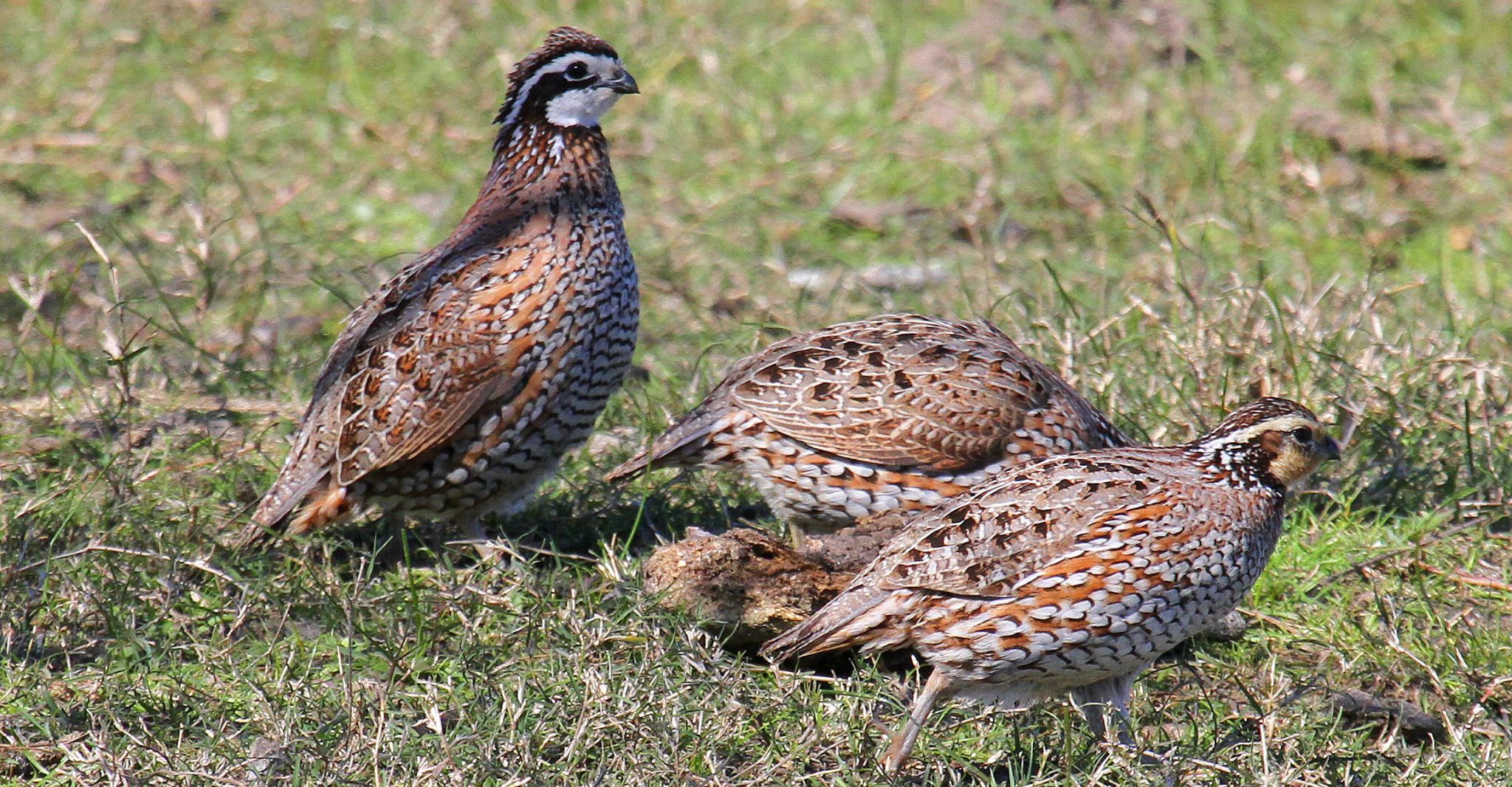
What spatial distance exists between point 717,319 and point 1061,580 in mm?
3333

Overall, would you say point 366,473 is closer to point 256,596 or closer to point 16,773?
point 256,596

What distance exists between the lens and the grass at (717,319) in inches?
179

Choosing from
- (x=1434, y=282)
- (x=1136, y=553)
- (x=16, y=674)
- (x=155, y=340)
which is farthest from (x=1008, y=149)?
(x=16, y=674)

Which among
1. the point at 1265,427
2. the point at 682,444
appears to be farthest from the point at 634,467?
the point at 1265,427

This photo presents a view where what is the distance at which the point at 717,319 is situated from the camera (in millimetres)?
7641

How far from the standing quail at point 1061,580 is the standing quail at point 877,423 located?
645 millimetres

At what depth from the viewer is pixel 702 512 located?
6.14 meters

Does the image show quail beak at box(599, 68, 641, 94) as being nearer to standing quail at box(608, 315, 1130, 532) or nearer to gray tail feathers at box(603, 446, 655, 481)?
standing quail at box(608, 315, 1130, 532)

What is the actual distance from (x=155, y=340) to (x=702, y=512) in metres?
2.38

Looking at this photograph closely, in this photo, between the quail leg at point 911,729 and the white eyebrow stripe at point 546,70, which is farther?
the white eyebrow stripe at point 546,70

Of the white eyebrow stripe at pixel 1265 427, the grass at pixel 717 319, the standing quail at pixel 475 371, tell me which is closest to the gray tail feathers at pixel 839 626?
the grass at pixel 717 319

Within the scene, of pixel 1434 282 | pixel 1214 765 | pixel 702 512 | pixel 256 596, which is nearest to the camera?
pixel 1214 765

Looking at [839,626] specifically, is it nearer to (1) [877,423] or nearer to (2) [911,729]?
(2) [911,729]

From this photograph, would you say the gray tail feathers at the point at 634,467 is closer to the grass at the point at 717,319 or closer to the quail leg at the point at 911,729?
the grass at the point at 717,319
